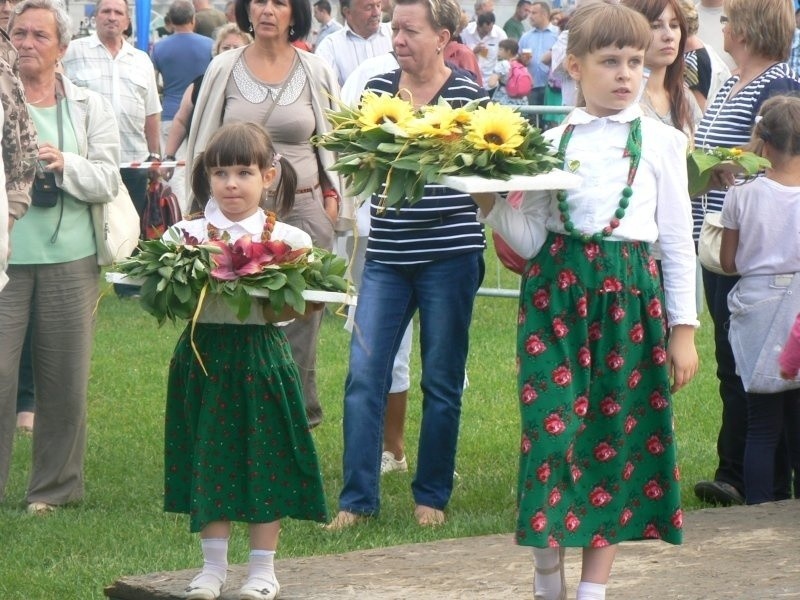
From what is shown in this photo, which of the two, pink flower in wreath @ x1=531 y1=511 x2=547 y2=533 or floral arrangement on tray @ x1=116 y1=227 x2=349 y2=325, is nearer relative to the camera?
pink flower in wreath @ x1=531 y1=511 x2=547 y2=533

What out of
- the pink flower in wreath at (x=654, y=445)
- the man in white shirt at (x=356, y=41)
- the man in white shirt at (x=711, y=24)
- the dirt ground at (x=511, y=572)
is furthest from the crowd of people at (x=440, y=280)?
the man in white shirt at (x=711, y=24)

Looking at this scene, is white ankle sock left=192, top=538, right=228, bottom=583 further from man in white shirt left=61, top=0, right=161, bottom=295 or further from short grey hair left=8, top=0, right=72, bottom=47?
man in white shirt left=61, top=0, right=161, bottom=295

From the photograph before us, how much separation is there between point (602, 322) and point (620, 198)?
38cm

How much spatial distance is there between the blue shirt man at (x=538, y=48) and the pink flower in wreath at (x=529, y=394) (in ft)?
61.4

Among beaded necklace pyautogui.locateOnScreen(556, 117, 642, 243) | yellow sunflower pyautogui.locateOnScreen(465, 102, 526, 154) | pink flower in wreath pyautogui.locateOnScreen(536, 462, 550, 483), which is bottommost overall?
pink flower in wreath pyautogui.locateOnScreen(536, 462, 550, 483)

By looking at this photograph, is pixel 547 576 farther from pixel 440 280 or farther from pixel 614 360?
pixel 440 280

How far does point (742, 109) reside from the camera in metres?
6.58

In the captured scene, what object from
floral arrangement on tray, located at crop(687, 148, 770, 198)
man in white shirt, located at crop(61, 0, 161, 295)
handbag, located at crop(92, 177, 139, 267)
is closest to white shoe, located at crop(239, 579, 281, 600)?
floral arrangement on tray, located at crop(687, 148, 770, 198)

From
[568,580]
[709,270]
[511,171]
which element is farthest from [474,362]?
[511,171]

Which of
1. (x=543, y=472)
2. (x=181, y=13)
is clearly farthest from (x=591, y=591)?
(x=181, y=13)

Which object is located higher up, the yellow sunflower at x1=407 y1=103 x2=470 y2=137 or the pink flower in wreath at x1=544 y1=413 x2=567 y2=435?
the yellow sunflower at x1=407 y1=103 x2=470 y2=137

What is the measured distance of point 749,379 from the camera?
6.37m

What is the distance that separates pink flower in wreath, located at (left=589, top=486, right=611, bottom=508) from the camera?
4695mm

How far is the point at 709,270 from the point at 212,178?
97.0 inches
